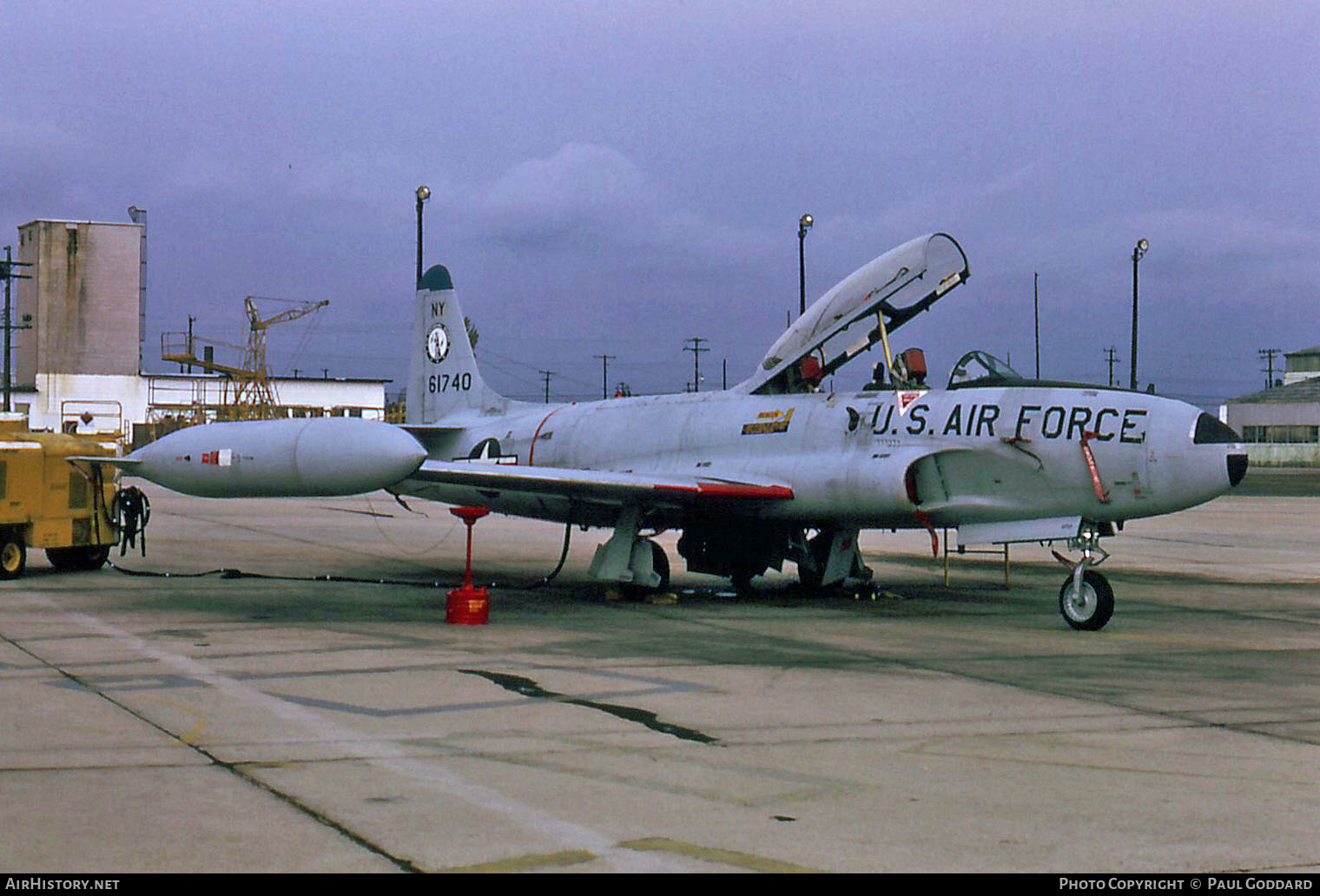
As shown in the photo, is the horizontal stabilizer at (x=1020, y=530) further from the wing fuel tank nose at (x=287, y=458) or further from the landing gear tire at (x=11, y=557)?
the landing gear tire at (x=11, y=557)

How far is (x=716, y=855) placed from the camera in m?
4.85

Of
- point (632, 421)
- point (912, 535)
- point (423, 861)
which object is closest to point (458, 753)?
point (423, 861)

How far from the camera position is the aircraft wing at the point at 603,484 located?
1309cm

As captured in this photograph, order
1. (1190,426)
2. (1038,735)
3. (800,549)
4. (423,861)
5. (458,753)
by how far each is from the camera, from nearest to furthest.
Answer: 1. (423,861)
2. (458,753)
3. (1038,735)
4. (1190,426)
5. (800,549)

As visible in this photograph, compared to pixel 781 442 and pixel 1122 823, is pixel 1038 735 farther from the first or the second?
pixel 781 442

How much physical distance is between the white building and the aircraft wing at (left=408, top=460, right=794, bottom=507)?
6779 cm

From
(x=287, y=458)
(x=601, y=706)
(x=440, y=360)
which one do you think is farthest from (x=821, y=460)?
(x=440, y=360)

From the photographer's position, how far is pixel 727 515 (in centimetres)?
1493

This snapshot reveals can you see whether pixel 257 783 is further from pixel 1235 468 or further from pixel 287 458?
pixel 1235 468

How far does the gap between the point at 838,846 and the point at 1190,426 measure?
8.01 metres

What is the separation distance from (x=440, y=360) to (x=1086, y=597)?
11056 millimetres

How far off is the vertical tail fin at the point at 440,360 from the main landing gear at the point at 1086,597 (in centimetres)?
972

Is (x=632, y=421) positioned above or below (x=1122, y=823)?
above

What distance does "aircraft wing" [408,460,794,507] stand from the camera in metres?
13.1
